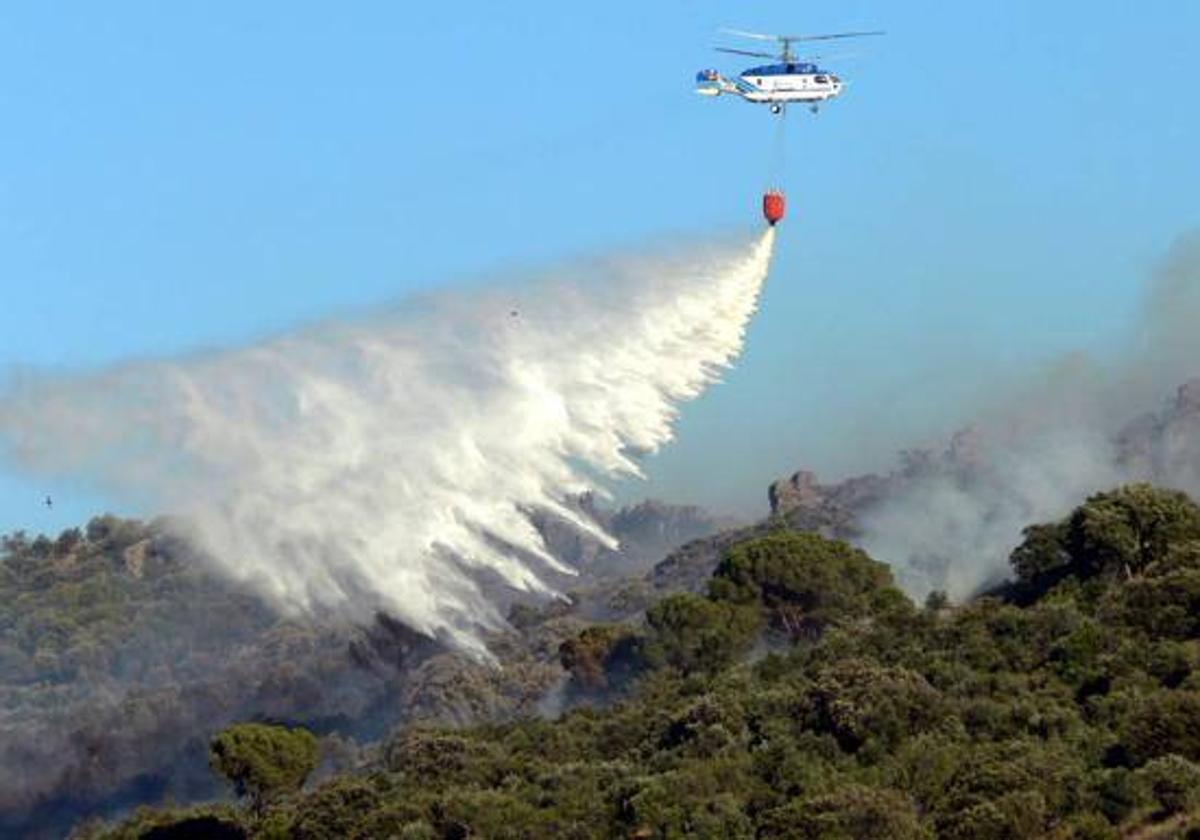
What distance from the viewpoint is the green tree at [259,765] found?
A: 429ft

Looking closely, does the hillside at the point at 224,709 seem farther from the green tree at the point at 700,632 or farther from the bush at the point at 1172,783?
the bush at the point at 1172,783

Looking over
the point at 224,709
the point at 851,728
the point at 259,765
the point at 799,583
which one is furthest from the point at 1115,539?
the point at 224,709

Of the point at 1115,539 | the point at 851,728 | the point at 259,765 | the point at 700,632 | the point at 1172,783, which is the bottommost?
the point at 1172,783

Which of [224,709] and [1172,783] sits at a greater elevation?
[224,709]

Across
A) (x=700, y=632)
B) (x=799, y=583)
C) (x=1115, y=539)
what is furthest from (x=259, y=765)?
(x=1115, y=539)

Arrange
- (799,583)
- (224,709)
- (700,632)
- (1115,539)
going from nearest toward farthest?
(1115,539)
(700,632)
(799,583)
(224,709)

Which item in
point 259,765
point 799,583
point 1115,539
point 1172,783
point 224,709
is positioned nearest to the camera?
point 1172,783

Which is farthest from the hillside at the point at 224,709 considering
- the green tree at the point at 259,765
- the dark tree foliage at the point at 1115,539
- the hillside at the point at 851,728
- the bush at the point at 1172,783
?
the bush at the point at 1172,783

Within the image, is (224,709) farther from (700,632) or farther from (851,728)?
(851,728)

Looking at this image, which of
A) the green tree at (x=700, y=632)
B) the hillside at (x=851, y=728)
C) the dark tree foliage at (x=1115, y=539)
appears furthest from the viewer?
the green tree at (x=700, y=632)

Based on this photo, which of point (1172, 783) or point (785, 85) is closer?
point (1172, 783)

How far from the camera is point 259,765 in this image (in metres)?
131

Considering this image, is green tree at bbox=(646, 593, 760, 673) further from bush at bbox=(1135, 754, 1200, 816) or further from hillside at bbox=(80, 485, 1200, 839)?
bush at bbox=(1135, 754, 1200, 816)

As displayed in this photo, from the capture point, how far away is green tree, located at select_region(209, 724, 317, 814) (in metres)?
131
